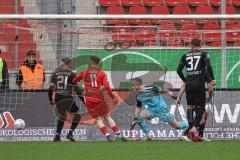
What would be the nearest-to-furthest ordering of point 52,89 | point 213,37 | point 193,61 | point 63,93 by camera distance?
point 193,61
point 52,89
point 63,93
point 213,37

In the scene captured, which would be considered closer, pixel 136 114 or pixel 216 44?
pixel 136 114

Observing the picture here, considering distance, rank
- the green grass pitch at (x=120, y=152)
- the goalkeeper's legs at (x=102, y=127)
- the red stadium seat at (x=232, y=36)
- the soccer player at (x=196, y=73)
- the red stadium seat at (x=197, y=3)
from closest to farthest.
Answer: the green grass pitch at (x=120, y=152) → the soccer player at (x=196, y=73) → the goalkeeper's legs at (x=102, y=127) → the red stadium seat at (x=232, y=36) → the red stadium seat at (x=197, y=3)

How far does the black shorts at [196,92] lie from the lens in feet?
49.4

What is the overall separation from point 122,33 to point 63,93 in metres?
2.19

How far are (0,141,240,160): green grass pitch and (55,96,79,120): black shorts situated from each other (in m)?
2.71

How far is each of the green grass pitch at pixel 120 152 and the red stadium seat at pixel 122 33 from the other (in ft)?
13.9

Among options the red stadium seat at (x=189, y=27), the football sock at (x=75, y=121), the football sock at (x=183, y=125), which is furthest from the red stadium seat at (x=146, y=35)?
the football sock at (x=75, y=121)

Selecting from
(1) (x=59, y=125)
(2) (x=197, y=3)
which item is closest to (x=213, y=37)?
(1) (x=59, y=125)

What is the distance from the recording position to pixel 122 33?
58.3ft

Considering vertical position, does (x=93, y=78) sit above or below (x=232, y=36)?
below

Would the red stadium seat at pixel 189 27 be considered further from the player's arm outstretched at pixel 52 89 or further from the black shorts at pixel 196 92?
the player's arm outstretched at pixel 52 89

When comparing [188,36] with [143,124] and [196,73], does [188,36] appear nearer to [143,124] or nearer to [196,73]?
[143,124]

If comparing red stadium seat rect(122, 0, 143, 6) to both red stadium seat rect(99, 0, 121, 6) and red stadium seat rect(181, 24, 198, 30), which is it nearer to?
red stadium seat rect(99, 0, 121, 6)

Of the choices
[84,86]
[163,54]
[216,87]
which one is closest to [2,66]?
[84,86]
